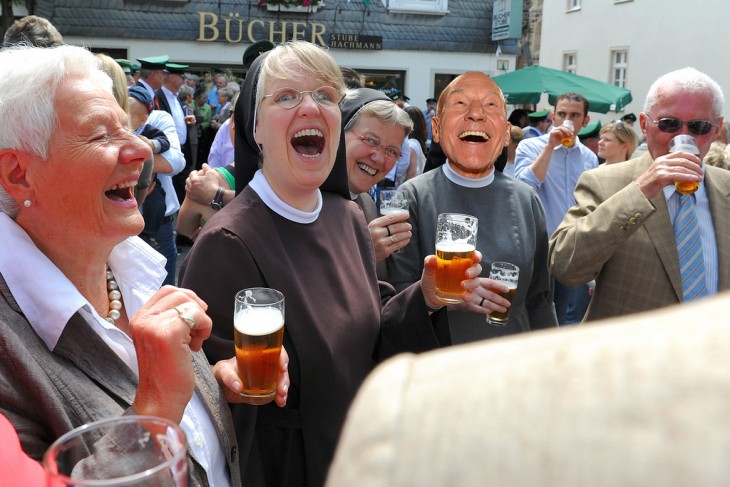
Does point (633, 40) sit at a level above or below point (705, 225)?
above

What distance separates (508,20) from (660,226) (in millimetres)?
18712

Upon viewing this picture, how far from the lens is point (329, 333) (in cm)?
194

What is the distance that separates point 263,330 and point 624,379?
1338 mm

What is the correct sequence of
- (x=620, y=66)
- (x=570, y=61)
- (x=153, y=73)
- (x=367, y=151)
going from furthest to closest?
(x=570, y=61)
(x=620, y=66)
(x=153, y=73)
(x=367, y=151)

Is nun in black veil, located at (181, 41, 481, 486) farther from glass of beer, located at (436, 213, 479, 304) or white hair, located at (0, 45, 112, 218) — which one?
white hair, located at (0, 45, 112, 218)

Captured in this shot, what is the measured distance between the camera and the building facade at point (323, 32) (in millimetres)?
18609

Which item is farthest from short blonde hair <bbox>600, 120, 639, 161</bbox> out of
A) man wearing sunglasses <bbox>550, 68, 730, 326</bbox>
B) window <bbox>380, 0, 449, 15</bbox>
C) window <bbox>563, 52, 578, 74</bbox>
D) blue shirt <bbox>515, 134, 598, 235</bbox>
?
window <bbox>563, 52, 578, 74</bbox>

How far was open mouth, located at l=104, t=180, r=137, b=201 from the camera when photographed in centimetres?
159

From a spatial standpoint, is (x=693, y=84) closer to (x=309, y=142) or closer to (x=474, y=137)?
(x=474, y=137)

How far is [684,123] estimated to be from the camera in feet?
8.34

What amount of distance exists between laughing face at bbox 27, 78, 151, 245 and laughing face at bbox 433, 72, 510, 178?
61.2 inches

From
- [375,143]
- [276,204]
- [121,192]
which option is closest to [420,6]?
[375,143]

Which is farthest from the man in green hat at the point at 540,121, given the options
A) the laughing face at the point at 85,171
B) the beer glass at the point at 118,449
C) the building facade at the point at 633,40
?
the beer glass at the point at 118,449

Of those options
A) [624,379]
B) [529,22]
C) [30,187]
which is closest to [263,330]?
[30,187]
